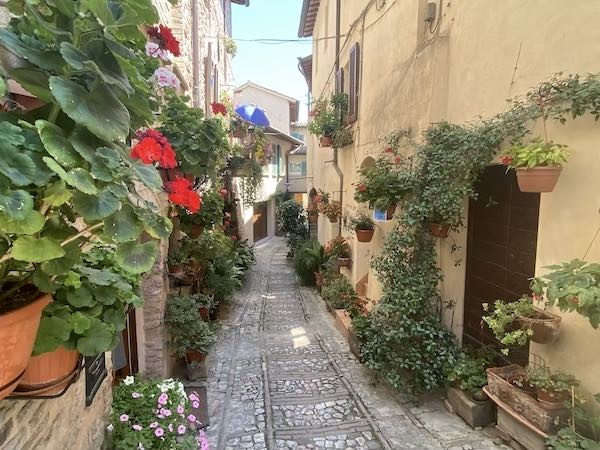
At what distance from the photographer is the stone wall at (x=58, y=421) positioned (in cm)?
151

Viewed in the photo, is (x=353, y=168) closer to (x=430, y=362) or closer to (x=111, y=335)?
(x=430, y=362)

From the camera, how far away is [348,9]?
29.2 feet

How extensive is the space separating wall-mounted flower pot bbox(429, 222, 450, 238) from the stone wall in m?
3.54

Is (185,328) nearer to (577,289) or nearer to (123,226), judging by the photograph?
(123,226)

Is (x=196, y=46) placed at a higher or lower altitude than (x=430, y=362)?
higher

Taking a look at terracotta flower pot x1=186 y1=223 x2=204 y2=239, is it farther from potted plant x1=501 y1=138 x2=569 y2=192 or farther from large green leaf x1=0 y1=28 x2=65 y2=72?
large green leaf x1=0 y1=28 x2=65 y2=72

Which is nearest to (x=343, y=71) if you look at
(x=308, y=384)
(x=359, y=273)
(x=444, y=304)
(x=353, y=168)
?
(x=353, y=168)

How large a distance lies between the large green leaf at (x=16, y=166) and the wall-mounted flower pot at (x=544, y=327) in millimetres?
3376

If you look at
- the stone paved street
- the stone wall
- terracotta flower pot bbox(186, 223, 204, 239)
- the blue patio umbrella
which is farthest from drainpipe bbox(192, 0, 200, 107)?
the stone wall

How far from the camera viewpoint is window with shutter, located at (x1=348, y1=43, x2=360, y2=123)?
26.6 ft

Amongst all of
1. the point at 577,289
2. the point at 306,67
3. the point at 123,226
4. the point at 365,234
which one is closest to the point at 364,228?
the point at 365,234

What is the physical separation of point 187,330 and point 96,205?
13.9 ft

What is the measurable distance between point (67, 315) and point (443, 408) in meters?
4.11

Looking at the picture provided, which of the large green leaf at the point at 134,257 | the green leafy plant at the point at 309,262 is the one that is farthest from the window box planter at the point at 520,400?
the green leafy plant at the point at 309,262
